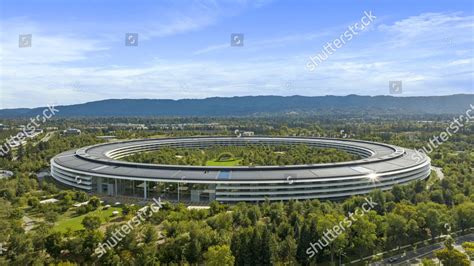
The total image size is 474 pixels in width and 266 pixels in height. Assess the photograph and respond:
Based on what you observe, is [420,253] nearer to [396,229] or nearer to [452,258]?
[396,229]

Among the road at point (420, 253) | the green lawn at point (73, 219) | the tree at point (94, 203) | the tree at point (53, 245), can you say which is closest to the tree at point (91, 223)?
the green lawn at point (73, 219)

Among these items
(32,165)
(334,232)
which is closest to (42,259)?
(334,232)

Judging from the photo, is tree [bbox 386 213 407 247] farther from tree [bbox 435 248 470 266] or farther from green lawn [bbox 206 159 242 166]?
green lawn [bbox 206 159 242 166]

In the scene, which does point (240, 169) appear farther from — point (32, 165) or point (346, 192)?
point (32, 165)

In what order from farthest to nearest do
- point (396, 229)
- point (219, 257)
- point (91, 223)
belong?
point (91, 223) → point (396, 229) → point (219, 257)

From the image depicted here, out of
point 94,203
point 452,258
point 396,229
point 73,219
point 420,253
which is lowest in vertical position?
point 420,253

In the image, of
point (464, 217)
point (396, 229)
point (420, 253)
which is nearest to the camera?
point (420, 253)
